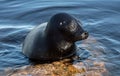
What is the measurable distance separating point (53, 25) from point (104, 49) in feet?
4.11

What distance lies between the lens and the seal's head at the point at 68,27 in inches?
295

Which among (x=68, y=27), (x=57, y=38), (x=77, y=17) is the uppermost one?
(x=68, y=27)

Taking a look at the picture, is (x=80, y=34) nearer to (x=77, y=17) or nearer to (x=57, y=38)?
(x=57, y=38)

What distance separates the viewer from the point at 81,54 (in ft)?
26.2

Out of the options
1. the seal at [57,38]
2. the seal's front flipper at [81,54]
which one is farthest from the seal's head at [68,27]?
the seal's front flipper at [81,54]

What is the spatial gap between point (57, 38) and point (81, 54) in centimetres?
70

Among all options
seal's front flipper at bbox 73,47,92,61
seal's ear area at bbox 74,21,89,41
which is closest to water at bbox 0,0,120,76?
seal's front flipper at bbox 73,47,92,61

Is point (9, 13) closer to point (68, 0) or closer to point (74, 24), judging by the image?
point (68, 0)

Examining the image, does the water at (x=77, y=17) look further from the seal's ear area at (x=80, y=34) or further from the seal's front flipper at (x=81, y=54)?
the seal's ear area at (x=80, y=34)

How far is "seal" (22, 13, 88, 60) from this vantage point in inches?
296

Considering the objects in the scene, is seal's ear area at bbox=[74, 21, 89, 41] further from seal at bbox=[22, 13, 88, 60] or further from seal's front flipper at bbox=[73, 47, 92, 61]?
seal's front flipper at bbox=[73, 47, 92, 61]

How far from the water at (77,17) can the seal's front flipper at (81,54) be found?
11 centimetres

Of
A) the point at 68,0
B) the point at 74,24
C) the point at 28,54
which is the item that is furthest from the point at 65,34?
the point at 68,0

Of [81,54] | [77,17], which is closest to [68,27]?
[81,54]
